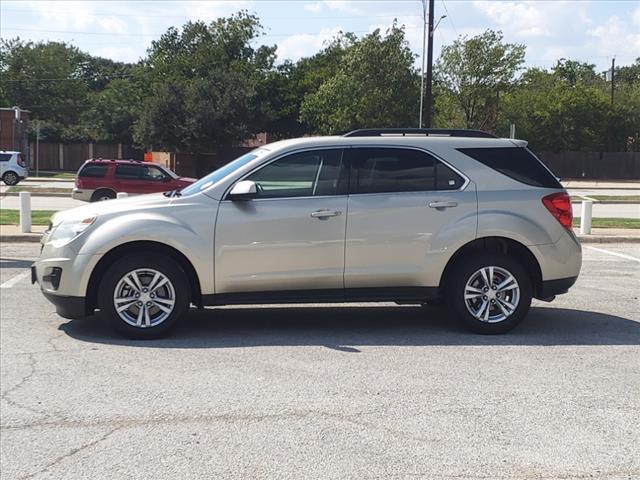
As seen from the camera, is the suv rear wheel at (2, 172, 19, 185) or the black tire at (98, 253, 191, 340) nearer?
the black tire at (98, 253, 191, 340)

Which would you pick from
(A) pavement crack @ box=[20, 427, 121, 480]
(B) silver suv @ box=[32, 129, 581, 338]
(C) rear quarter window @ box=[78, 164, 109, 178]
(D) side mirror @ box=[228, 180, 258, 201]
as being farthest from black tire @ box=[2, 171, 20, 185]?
(A) pavement crack @ box=[20, 427, 121, 480]

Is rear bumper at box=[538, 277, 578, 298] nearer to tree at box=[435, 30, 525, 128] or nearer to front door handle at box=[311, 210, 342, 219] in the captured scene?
front door handle at box=[311, 210, 342, 219]

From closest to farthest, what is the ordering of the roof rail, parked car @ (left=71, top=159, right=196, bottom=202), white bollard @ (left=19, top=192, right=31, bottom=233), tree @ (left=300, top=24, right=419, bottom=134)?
1. the roof rail
2. white bollard @ (left=19, top=192, right=31, bottom=233)
3. parked car @ (left=71, top=159, right=196, bottom=202)
4. tree @ (left=300, top=24, right=419, bottom=134)

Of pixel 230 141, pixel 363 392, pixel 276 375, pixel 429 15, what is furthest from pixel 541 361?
pixel 230 141

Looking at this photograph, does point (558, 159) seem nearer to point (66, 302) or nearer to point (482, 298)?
point (482, 298)

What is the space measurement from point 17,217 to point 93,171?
16.5 feet

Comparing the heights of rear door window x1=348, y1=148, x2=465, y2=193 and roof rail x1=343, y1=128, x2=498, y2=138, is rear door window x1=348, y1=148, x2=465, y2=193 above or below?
below

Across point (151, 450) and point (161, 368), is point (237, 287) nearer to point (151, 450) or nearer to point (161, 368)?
point (161, 368)

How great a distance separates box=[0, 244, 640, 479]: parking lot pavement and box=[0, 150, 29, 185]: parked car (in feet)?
106

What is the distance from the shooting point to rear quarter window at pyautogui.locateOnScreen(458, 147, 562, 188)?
7.32 meters

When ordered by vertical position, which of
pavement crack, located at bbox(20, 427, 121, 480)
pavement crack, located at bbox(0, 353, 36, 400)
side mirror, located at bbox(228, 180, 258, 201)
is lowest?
pavement crack, located at bbox(20, 427, 121, 480)

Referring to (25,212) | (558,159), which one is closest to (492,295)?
(25,212)

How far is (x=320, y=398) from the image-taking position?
5316 millimetres

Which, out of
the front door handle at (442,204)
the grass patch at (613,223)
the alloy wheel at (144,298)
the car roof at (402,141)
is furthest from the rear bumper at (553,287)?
the grass patch at (613,223)
